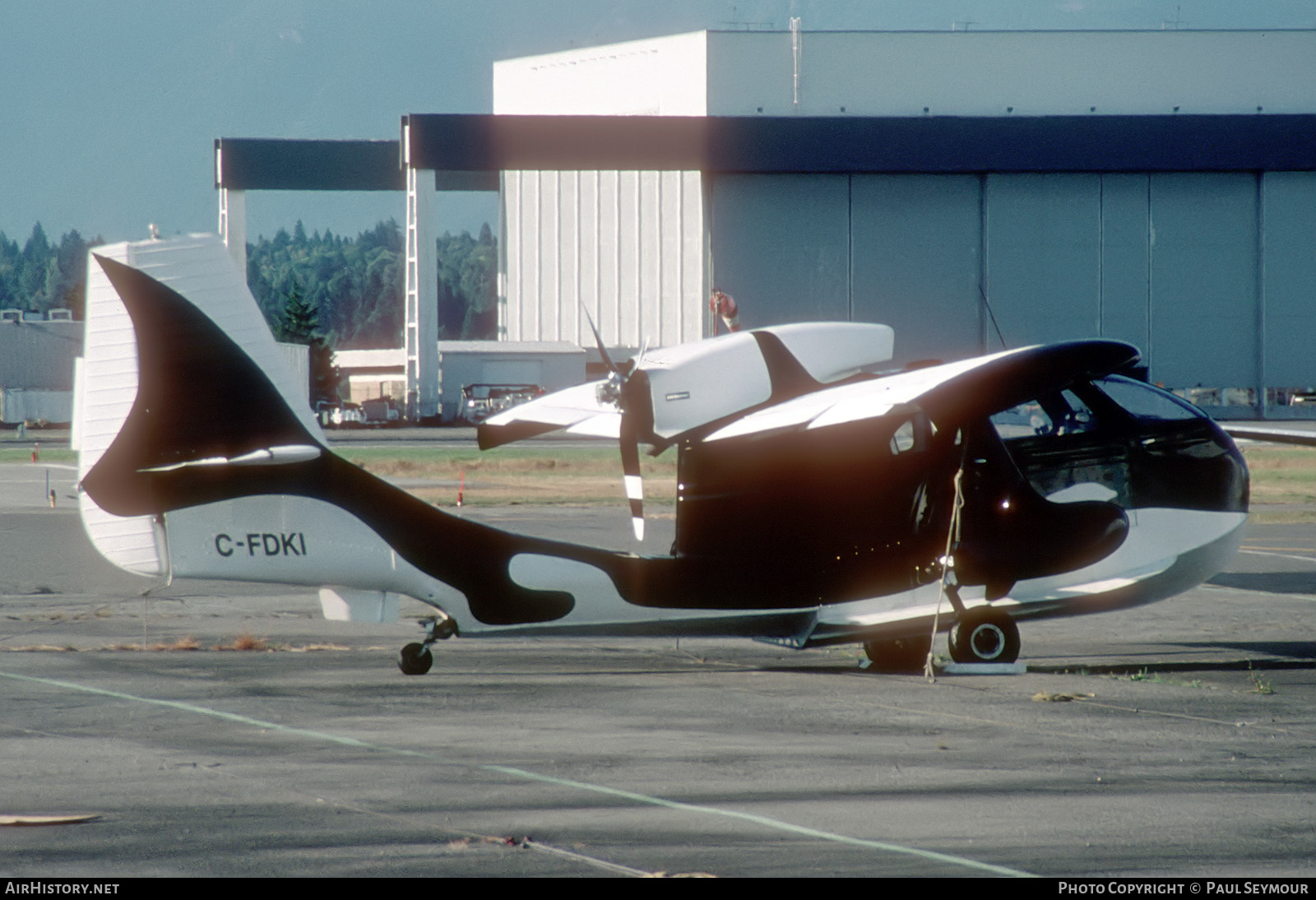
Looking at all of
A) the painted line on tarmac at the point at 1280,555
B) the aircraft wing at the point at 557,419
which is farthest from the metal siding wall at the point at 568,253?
the aircraft wing at the point at 557,419

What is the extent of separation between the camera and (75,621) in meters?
13.5

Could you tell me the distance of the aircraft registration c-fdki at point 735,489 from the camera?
959 centimetres

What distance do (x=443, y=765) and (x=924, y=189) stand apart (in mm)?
61603

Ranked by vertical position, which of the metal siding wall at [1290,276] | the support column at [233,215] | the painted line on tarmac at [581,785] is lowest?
the painted line on tarmac at [581,785]

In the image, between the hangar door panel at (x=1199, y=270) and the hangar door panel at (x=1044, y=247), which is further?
the hangar door panel at (x=1199, y=270)

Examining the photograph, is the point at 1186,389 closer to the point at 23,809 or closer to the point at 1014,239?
the point at 1014,239

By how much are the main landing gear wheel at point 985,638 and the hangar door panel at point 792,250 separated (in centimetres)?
5500

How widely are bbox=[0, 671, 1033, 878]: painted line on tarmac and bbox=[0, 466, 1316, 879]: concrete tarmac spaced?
0.02 metres

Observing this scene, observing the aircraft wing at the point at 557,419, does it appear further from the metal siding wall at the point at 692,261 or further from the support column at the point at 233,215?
the support column at the point at 233,215

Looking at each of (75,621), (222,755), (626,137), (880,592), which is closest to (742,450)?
(880,592)

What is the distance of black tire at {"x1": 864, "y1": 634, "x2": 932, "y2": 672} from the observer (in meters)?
11.2

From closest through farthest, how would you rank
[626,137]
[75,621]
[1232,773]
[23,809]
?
1. [23,809]
2. [1232,773]
3. [75,621]
4. [626,137]

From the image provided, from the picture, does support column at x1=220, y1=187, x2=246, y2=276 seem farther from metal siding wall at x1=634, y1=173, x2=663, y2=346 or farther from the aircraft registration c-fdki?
the aircraft registration c-fdki

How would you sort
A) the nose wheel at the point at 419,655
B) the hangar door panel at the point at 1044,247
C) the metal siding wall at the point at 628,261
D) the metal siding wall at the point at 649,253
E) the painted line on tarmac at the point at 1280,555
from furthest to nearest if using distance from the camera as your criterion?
the metal siding wall at the point at 628,261, the metal siding wall at the point at 649,253, the hangar door panel at the point at 1044,247, the painted line on tarmac at the point at 1280,555, the nose wheel at the point at 419,655
